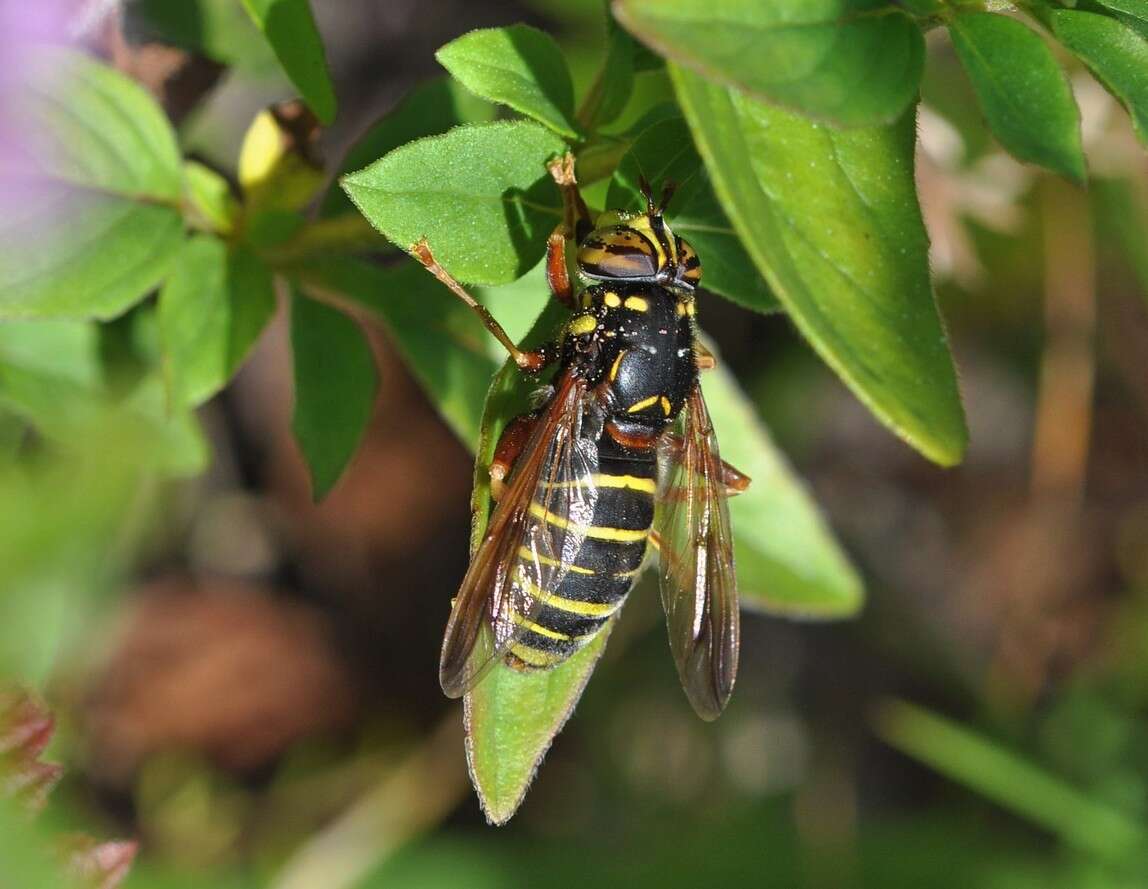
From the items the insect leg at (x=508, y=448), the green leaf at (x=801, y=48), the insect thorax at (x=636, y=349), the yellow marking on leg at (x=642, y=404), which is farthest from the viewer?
the yellow marking on leg at (x=642, y=404)

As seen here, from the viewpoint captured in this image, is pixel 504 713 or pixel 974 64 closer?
pixel 974 64

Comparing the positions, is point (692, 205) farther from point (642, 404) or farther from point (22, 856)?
point (22, 856)

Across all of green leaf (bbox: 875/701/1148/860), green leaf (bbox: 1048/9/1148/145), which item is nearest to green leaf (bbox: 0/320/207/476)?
green leaf (bbox: 1048/9/1148/145)

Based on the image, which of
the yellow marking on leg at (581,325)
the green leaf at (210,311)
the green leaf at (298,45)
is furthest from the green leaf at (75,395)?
the yellow marking on leg at (581,325)

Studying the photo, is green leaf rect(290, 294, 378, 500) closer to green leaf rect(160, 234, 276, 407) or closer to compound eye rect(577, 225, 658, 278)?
green leaf rect(160, 234, 276, 407)

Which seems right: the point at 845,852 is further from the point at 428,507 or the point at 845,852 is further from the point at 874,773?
the point at 428,507

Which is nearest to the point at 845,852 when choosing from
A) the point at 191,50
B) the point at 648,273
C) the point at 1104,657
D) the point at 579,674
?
the point at 1104,657

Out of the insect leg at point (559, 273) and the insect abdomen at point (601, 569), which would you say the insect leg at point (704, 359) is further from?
the insect leg at point (559, 273)

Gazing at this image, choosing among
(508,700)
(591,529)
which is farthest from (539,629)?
(591,529)
